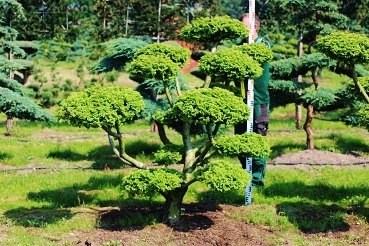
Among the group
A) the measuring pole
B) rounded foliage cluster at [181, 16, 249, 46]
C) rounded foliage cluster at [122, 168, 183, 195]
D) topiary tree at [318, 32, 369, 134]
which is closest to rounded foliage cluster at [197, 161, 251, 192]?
rounded foliage cluster at [122, 168, 183, 195]

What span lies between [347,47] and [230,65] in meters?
1.44

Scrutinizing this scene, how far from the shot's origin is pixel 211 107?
565 centimetres

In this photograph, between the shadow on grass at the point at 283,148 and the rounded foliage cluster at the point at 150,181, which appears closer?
the rounded foliage cluster at the point at 150,181

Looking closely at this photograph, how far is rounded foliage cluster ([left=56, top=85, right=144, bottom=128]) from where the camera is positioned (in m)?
5.74

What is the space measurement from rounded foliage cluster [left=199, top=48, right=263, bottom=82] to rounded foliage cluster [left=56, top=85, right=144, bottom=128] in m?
0.94

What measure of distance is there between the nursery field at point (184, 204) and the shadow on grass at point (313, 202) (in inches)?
0.5

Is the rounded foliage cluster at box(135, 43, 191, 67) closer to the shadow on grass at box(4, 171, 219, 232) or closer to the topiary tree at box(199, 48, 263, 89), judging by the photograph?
the topiary tree at box(199, 48, 263, 89)

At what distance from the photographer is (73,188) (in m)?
8.59

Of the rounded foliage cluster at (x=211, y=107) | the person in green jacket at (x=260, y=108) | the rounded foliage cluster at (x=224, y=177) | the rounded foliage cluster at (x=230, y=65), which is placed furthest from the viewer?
the person in green jacket at (x=260, y=108)

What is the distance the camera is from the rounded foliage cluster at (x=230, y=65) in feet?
19.7

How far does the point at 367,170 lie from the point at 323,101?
1.51 meters

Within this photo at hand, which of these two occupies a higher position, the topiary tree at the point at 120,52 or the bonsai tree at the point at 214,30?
the bonsai tree at the point at 214,30

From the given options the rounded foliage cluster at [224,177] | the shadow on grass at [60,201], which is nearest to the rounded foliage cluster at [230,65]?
the rounded foliage cluster at [224,177]

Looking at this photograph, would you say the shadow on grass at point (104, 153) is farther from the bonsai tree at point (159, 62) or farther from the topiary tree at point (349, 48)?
the topiary tree at point (349, 48)
